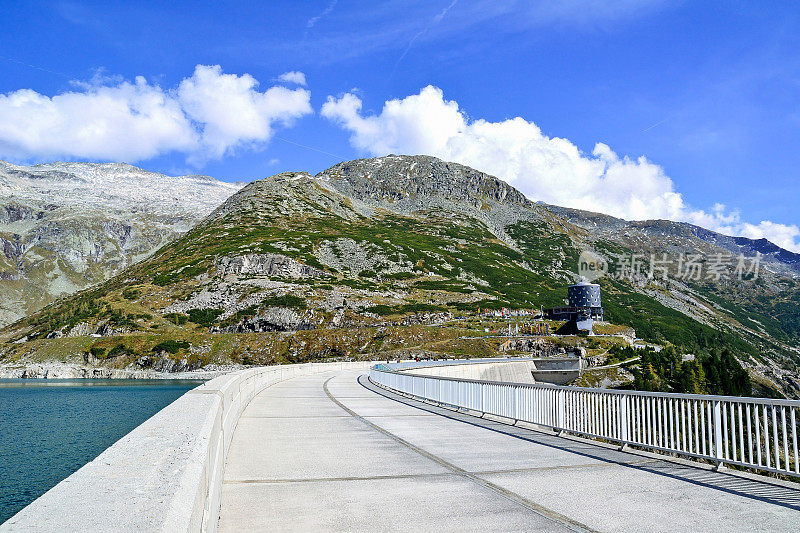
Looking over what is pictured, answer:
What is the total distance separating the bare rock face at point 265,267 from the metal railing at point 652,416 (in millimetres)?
122461

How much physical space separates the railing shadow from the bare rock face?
127 meters

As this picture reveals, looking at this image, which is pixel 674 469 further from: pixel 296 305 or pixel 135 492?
pixel 296 305

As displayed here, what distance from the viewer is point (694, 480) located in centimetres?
836

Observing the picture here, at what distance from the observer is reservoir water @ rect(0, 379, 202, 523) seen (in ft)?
68.5

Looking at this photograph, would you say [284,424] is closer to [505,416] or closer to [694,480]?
[505,416]

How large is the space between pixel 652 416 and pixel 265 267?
13393cm

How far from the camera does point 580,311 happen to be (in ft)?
396

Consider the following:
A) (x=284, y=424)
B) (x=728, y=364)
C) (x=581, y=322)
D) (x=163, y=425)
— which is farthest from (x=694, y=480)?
(x=728, y=364)

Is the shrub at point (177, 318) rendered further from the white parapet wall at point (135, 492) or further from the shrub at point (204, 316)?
Answer: the white parapet wall at point (135, 492)

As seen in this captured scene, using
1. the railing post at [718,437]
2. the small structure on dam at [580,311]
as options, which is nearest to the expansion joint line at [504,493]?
the railing post at [718,437]

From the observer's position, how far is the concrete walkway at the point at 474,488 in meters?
5.94

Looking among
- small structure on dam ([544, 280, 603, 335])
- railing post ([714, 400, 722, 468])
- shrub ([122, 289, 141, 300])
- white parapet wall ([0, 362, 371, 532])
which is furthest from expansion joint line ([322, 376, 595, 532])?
shrub ([122, 289, 141, 300])

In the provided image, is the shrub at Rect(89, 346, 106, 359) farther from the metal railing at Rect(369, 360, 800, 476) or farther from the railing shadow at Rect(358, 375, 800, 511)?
the railing shadow at Rect(358, 375, 800, 511)

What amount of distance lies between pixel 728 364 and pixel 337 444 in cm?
12872
